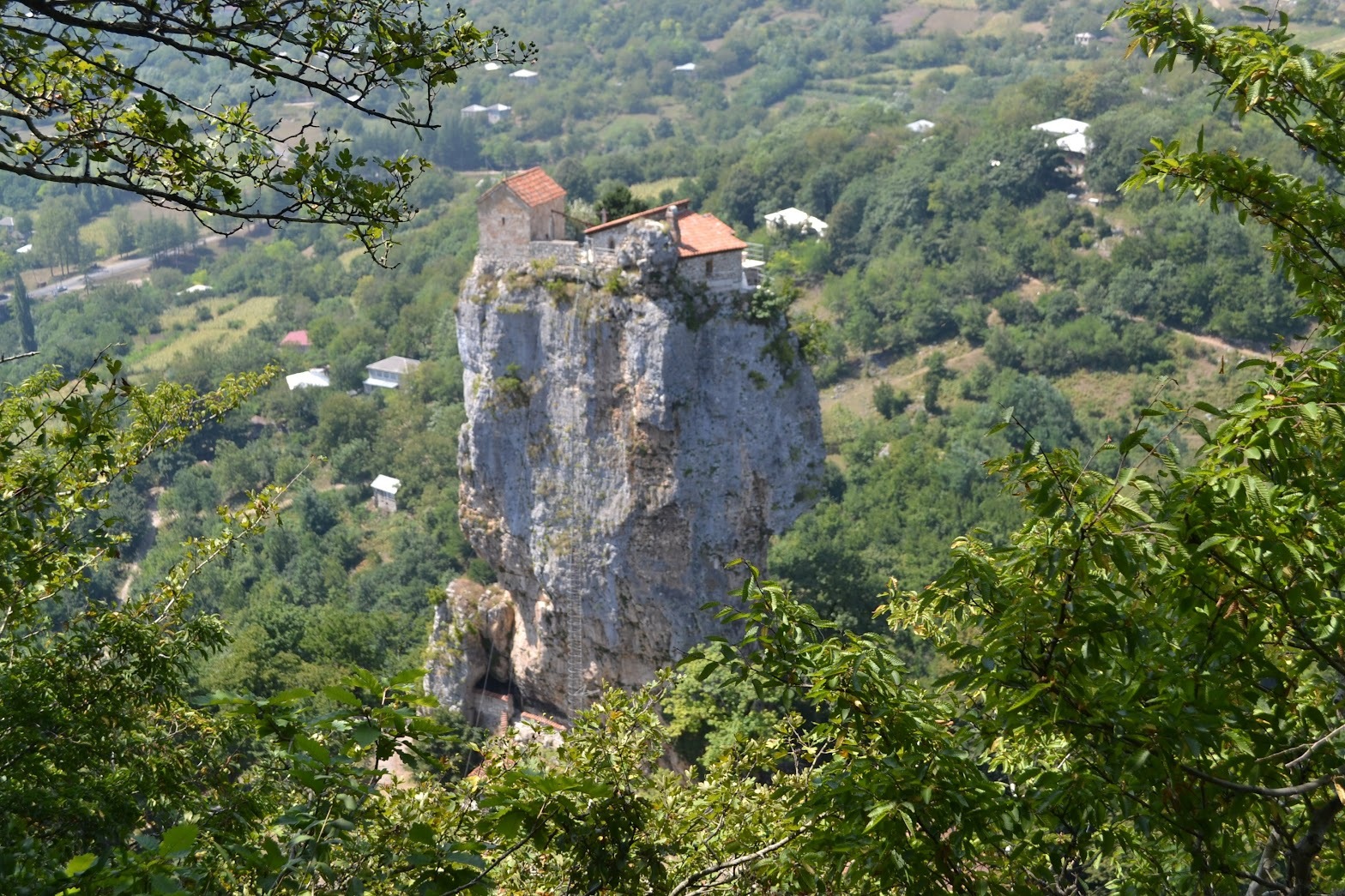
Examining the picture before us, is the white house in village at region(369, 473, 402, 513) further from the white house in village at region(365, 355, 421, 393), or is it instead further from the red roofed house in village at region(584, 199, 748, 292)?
the red roofed house in village at region(584, 199, 748, 292)

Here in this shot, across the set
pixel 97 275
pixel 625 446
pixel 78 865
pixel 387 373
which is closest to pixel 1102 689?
pixel 78 865

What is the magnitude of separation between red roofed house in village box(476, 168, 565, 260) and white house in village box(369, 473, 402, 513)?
26090 millimetres

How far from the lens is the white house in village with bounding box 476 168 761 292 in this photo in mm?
21844

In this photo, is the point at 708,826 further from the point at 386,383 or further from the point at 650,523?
the point at 386,383

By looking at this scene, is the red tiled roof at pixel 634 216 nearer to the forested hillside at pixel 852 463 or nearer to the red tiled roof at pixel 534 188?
the red tiled roof at pixel 534 188

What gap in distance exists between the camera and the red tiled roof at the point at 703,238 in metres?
21.7

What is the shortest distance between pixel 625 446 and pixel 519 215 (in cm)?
474

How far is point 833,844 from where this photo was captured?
15.7 ft

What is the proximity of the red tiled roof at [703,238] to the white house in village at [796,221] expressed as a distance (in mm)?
40820

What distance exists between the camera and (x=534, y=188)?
22781 millimetres

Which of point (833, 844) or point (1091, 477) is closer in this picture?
point (833, 844)

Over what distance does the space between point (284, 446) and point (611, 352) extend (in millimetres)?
33558

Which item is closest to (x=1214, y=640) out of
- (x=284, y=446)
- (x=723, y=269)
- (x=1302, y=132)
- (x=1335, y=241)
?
(x=1335, y=241)

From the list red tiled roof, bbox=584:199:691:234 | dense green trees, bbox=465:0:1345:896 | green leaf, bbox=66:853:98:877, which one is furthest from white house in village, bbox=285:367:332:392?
green leaf, bbox=66:853:98:877
